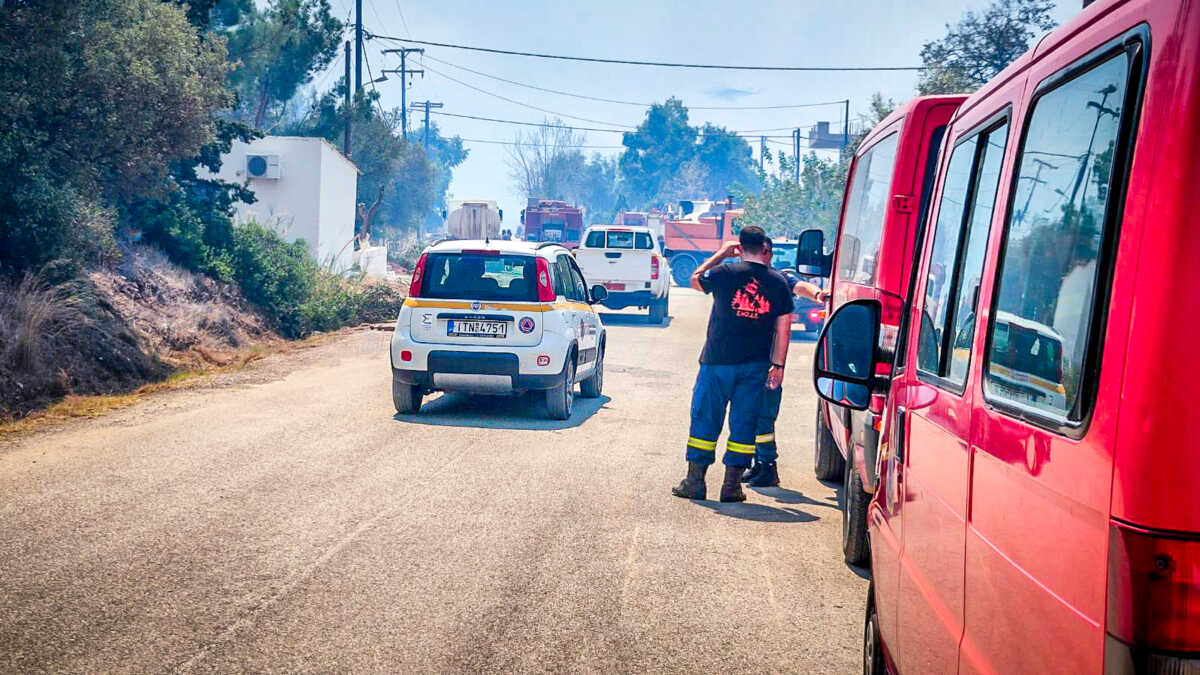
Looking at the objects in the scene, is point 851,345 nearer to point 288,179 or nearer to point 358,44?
point 288,179

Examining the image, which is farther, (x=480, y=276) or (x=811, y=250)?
(x=480, y=276)

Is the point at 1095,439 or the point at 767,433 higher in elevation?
the point at 1095,439

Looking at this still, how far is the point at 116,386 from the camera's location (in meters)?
13.9

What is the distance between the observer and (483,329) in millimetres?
12023

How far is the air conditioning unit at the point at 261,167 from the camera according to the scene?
32.4 metres

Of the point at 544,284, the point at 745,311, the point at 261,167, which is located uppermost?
the point at 261,167

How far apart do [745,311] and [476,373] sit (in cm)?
420

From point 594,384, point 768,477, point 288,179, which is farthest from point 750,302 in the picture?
point 288,179

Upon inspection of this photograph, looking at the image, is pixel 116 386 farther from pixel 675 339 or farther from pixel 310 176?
pixel 310 176

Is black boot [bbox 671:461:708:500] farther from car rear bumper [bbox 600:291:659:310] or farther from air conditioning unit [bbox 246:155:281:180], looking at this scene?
air conditioning unit [bbox 246:155:281:180]

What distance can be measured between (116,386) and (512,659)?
34.4ft

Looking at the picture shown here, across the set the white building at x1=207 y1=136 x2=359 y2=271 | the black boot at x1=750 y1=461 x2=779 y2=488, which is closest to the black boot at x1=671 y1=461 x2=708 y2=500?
the black boot at x1=750 y1=461 x2=779 y2=488

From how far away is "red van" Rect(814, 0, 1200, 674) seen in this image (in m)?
1.76

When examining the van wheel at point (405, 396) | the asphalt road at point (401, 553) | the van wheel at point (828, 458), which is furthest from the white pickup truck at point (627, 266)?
the van wheel at point (828, 458)
